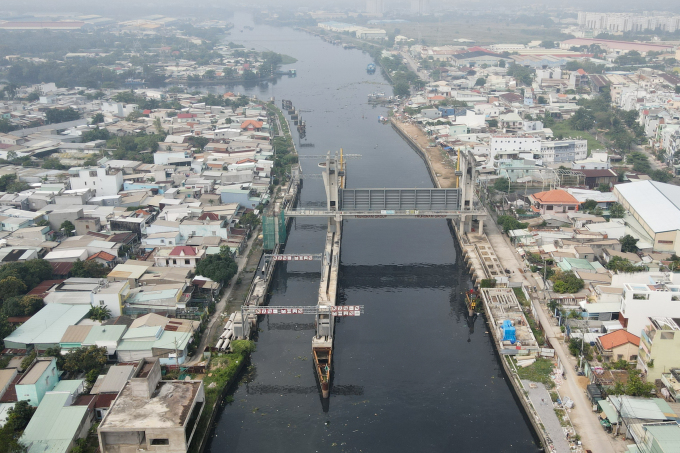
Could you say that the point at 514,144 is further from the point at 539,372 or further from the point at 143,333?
the point at 143,333

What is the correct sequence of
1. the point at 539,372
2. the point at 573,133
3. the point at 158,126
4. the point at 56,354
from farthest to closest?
the point at 573,133
the point at 158,126
the point at 539,372
the point at 56,354

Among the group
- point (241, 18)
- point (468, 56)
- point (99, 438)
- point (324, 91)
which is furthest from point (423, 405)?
point (241, 18)

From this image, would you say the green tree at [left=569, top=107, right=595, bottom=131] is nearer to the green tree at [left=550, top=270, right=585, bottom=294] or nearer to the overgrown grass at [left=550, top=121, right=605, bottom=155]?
the overgrown grass at [left=550, top=121, right=605, bottom=155]

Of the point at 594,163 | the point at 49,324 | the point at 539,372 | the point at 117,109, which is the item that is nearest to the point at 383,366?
the point at 539,372

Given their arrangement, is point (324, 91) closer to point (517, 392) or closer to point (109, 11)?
point (517, 392)

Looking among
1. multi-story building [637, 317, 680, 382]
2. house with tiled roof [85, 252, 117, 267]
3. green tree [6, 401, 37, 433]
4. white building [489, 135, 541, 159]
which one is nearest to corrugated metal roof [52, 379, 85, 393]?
green tree [6, 401, 37, 433]

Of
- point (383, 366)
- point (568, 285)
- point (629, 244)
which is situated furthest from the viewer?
point (629, 244)

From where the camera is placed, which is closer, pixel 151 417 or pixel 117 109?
pixel 151 417

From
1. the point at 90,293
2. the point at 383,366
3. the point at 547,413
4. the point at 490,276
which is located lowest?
the point at 383,366
